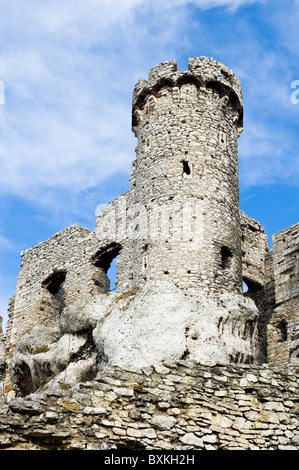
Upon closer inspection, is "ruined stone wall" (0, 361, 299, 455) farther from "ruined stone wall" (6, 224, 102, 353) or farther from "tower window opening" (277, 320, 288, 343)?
"ruined stone wall" (6, 224, 102, 353)

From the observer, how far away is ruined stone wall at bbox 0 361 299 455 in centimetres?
913

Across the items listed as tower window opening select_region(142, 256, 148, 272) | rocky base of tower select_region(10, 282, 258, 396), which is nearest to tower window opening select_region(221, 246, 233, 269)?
rocky base of tower select_region(10, 282, 258, 396)

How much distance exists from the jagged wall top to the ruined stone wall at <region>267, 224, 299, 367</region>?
428 cm

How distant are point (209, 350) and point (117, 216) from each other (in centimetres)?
781

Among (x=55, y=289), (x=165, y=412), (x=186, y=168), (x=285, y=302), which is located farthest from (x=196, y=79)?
(x=165, y=412)

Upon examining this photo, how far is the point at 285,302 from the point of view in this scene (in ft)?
64.1

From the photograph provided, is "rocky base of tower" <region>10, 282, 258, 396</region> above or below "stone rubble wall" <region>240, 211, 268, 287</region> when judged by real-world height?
below

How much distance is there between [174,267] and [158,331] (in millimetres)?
1901

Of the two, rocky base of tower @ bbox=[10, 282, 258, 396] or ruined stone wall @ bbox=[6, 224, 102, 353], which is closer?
rocky base of tower @ bbox=[10, 282, 258, 396]

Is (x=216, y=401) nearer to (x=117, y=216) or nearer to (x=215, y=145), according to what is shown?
(x=215, y=145)

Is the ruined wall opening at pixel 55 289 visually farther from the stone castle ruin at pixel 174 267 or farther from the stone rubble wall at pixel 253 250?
the stone rubble wall at pixel 253 250

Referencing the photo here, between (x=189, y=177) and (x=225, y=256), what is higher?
(x=189, y=177)

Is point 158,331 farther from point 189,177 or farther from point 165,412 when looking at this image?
point 165,412

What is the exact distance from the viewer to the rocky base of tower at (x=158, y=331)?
1529 cm
